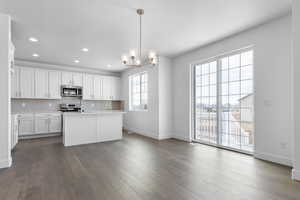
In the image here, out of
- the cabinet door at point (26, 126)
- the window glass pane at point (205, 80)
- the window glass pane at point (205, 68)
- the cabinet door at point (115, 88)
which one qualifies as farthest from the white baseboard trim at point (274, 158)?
the cabinet door at point (26, 126)

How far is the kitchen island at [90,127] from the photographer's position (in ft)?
15.0

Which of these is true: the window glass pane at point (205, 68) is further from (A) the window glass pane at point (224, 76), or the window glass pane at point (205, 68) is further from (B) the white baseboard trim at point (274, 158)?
(B) the white baseboard trim at point (274, 158)

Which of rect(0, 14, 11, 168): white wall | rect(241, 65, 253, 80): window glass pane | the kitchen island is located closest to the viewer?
rect(0, 14, 11, 168): white wall

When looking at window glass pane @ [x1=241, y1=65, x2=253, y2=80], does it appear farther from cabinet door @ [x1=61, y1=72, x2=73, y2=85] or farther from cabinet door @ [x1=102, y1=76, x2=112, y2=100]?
cabinet door @ [x1=61, y1=72, x2=73, y2=85]

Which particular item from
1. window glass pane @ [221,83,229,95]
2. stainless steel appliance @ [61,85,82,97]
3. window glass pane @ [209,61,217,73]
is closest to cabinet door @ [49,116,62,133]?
stainless steel appliance @ [61,85,82,97]

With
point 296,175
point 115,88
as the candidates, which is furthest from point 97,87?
point 296,175

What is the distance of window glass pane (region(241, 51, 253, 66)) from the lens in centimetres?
364

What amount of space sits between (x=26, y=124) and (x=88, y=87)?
8.47ft

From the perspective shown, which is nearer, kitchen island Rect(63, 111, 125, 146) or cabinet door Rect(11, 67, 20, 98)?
kitchen island Rect(63, 111, 125, 146)

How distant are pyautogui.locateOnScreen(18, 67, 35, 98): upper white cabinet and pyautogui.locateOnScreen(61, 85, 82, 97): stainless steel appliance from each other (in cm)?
101

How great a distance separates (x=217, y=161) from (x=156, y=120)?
101 inches

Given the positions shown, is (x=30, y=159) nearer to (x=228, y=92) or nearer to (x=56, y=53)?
(x=56, y=53)

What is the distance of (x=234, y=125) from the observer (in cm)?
395

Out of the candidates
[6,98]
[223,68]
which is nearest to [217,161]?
[223,68]
